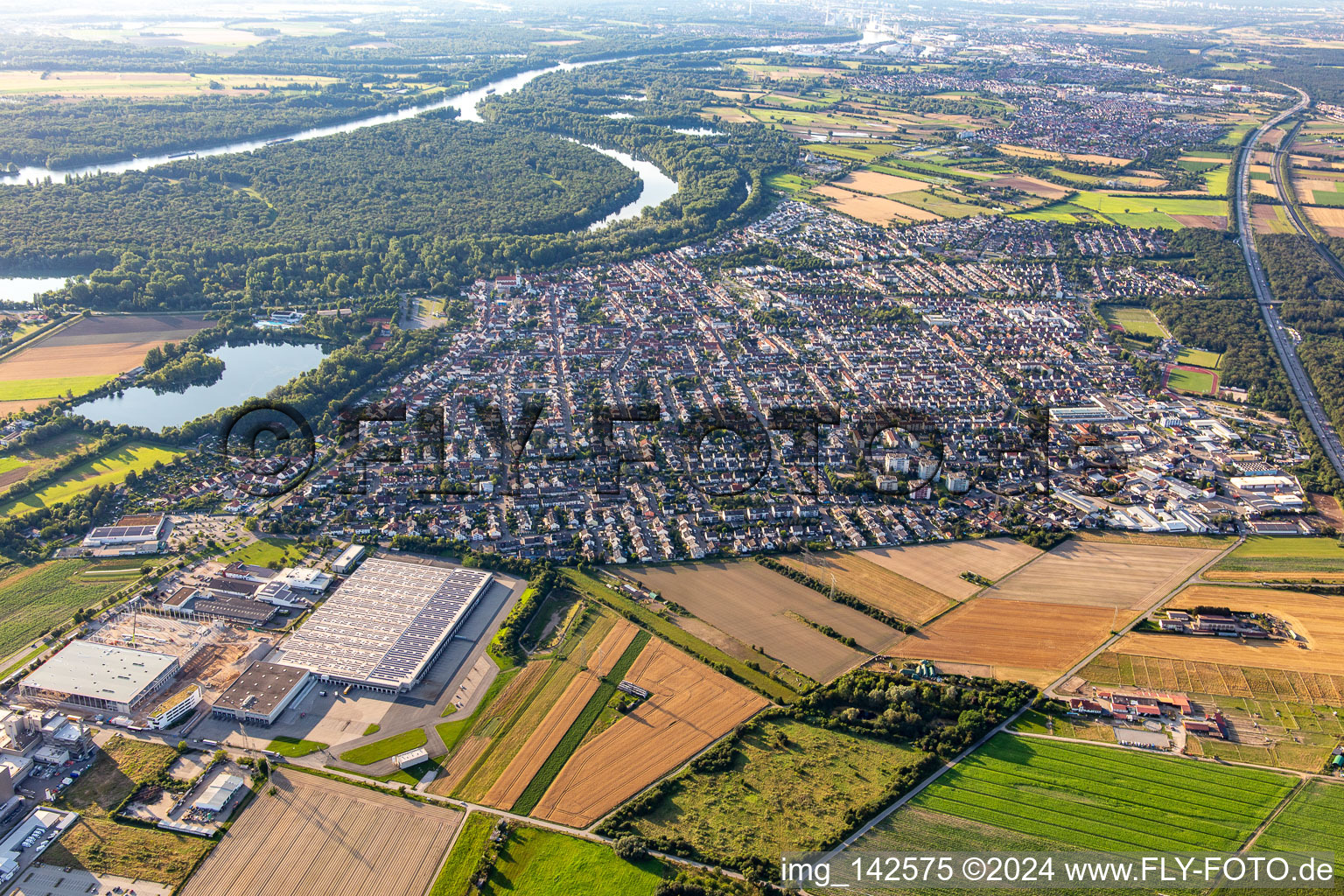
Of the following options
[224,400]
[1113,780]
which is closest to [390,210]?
[224,400]

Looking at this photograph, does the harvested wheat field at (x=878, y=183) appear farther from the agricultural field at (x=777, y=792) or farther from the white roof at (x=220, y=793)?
the white roof at (x=220, y=793)

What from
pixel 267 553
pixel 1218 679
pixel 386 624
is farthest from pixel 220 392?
pixel 1218 679

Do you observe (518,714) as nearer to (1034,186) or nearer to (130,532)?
(130,532)

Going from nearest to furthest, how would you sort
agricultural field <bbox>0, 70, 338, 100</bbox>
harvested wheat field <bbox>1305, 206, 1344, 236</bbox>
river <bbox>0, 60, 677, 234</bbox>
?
harvested wheat field <bbox>1305, 206, 1344, 236</bbox>, river <bbox>0, 60, 677, 234</bbox>, agricultural field <bbox>0, 70, 338, 100</bbox>

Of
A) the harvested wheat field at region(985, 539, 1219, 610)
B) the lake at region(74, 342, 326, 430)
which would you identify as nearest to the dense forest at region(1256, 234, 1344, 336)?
the harvested wheat field at region(985, 539, 1219, 610)

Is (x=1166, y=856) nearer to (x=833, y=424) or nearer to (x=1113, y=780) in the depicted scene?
(x=1113, y=780)

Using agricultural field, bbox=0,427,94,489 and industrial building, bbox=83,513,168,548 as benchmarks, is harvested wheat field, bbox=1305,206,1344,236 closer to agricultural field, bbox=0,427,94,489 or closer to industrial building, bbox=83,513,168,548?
industrial building, bbox=83,513,168,548

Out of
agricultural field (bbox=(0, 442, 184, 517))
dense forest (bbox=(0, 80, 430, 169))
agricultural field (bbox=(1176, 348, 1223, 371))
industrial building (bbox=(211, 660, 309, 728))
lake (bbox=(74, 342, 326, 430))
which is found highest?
dense forest (bbox=(0, 80, 430, 169))
